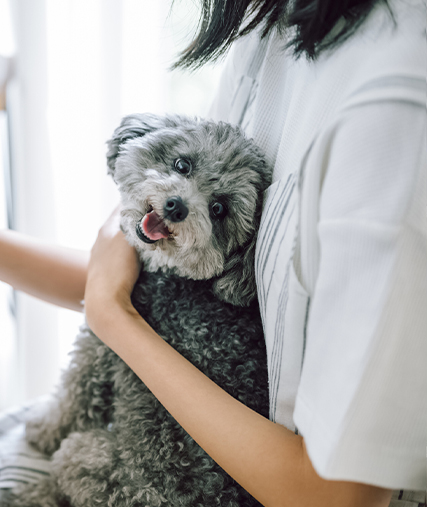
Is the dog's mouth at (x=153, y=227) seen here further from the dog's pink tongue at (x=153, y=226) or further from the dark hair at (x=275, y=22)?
the dark hair at (x=275, y=22)

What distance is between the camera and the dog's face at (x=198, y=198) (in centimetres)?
81

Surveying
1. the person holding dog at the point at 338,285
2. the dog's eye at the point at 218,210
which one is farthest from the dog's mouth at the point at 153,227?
the person holding dog at the point at 338,285

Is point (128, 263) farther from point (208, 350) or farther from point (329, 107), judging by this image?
point (329, 107)

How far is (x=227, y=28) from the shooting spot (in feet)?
2.67

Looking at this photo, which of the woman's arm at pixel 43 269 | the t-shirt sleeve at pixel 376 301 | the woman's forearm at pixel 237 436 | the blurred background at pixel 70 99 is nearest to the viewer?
the t-shirt sleeve at pixel 376 301

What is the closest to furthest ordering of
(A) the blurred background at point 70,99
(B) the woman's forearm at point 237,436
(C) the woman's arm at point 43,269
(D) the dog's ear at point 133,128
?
(B) the woman's forearm at point 237,436 → (D) the dog's ear at point 133,128 → (C) the woman's arm at point 43,269 → (A) the blurred background at point 70,99

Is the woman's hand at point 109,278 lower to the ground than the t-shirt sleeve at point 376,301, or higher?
lower

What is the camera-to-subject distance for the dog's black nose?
2.53 ft

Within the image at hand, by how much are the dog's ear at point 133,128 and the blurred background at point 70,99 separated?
0.47m

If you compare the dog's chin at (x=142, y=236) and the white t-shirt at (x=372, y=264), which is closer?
the white t-shirt at (x=372, y=264)

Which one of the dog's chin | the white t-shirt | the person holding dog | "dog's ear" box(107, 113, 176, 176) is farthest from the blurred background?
the white t-shirt

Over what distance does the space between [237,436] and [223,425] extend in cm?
3

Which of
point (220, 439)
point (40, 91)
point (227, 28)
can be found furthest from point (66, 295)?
point (40, 91)

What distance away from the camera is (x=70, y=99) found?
60.9 inches
